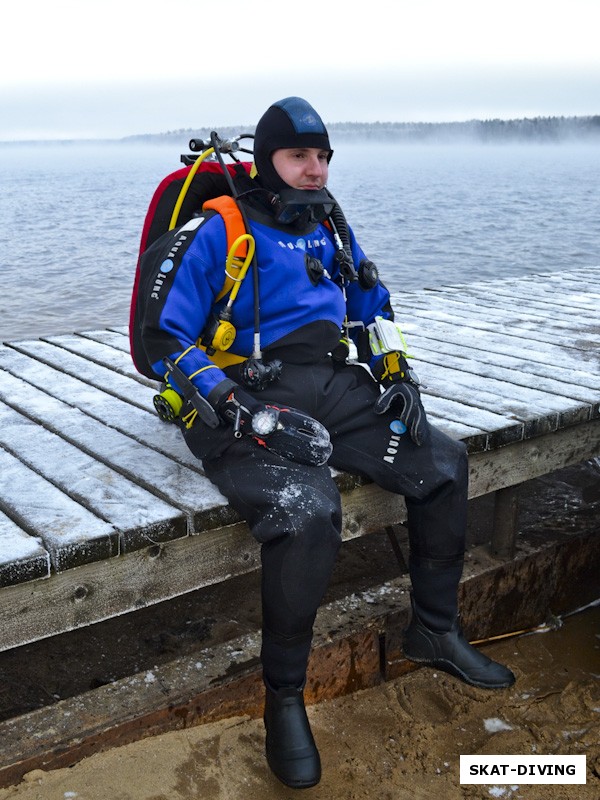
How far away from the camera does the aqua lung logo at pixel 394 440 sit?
348 cm

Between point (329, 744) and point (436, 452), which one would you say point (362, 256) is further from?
point (329, 744)

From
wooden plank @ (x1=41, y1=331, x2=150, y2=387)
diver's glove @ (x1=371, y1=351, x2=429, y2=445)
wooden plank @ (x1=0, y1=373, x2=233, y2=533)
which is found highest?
diver's glove @ (x1=371, y1=351, x2=429, y2=445)

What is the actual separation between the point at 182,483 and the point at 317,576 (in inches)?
27.7

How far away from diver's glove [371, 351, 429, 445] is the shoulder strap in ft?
2.31

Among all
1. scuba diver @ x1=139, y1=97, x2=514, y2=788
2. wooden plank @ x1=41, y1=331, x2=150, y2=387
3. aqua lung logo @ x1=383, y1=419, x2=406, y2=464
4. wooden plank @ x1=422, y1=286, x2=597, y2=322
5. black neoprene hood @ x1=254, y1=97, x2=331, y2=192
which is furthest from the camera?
wooden plank @ x1=422, y1=286, x2=597, y2=322

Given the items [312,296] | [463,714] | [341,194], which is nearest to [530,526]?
[463,714]

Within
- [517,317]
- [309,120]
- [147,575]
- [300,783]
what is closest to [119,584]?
[147,575]

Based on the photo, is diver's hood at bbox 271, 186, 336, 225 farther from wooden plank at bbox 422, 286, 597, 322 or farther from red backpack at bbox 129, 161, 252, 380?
wooden plank at bbox 422, 286, 597, 322

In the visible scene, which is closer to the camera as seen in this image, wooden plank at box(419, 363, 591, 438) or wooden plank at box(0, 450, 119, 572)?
wooden plank at box(0, 450, 119, 572)

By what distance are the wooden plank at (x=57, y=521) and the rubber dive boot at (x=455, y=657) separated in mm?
1234

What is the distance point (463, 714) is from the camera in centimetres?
402

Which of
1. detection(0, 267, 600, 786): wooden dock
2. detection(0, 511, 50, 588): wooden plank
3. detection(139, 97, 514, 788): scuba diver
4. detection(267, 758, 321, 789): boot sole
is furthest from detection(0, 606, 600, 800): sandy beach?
detection(0, 511, 50, 588): wooden plank

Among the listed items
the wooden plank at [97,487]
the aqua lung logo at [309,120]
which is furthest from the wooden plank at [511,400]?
the wooden plank at [97,487]

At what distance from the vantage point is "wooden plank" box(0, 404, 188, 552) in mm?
3121
